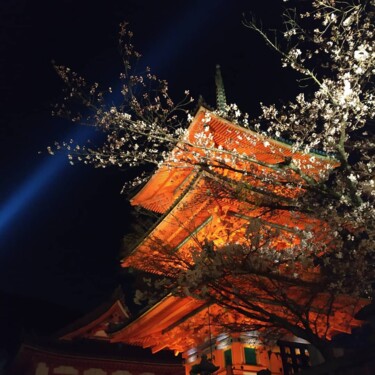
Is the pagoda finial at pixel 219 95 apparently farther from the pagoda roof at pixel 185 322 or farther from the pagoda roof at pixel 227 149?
the pagoda roof at pixel 185 322

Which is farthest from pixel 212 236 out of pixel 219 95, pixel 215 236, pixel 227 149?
pixel 219 95

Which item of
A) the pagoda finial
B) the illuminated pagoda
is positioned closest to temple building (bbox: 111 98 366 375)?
the illuminated pagoda

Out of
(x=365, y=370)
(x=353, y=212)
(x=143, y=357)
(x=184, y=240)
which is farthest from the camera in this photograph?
(x=143, y=357)

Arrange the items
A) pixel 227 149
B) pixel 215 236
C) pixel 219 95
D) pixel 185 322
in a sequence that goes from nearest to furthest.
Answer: pixel 185 322, pixel 215 236, pixel 227 149, pixel 219 95

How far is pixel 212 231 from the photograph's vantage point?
36.0 feet

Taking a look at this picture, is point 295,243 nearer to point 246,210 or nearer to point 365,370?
point 246,210

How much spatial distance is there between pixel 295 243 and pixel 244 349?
3.24 m

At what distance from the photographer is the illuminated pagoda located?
9.92m

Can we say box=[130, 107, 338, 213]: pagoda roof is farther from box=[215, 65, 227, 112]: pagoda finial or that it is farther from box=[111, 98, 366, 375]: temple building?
box=[215, 65, 227, 112]: pagoda finial

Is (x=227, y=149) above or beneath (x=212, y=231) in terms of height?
above

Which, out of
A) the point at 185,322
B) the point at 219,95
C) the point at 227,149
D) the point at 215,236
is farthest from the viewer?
the point at 219,95

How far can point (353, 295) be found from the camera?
9797mm

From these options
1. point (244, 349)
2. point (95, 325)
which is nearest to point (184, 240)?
point (244, 349)

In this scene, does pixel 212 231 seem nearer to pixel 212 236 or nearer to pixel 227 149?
pixel 212 236
